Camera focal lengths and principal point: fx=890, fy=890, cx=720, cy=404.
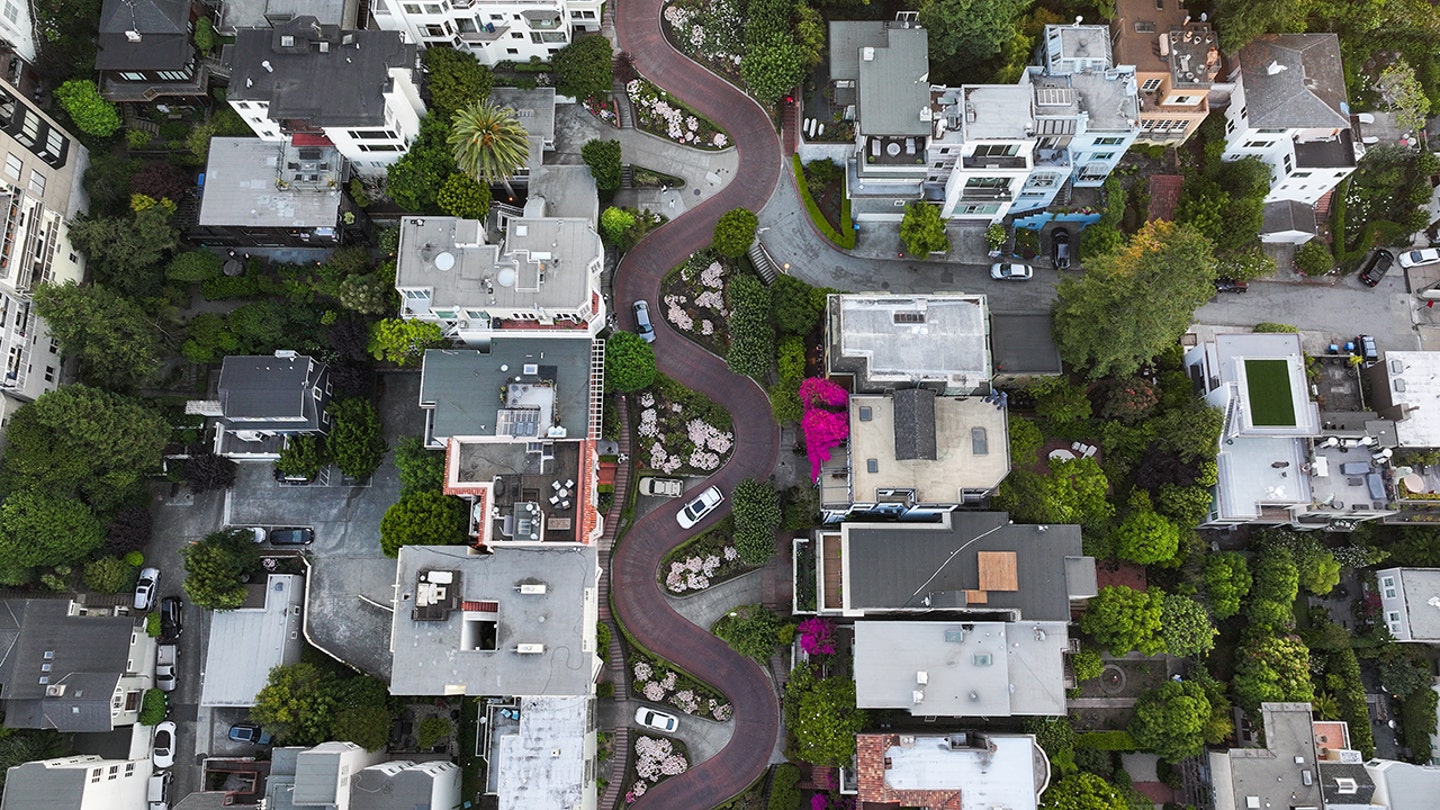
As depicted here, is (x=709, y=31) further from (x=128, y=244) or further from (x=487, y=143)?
(x=128, y=244)

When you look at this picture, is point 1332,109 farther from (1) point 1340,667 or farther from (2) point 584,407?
(2) point 584,407

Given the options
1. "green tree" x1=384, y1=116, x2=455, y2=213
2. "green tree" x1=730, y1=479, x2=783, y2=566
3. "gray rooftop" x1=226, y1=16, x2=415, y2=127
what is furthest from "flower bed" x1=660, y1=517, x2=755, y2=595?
"gray rooftop" x1=226, y1=16, x2=415, y2=127

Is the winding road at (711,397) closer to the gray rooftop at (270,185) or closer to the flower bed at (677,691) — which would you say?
the flower bed at (677,691)

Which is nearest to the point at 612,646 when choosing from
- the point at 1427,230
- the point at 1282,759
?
the point at 1282,759

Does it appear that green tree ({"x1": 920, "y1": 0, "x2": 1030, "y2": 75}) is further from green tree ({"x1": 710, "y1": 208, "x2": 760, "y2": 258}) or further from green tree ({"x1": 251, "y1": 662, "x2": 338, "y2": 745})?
green tree ({"x1": 251, "y1": 662, "x2": 338, "y2": 745})

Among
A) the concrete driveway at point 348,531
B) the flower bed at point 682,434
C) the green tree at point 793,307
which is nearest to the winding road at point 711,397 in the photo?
the flower bed at point 682,434

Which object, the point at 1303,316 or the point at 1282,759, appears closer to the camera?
the point at 1282,759
